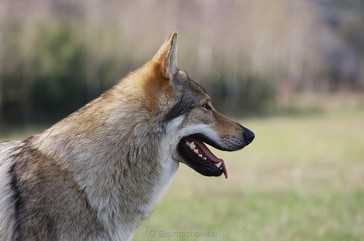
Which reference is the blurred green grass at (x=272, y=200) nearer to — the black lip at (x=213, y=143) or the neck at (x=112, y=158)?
the black lip at (x=213, y=143)

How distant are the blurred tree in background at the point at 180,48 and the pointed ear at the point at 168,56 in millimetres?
29198

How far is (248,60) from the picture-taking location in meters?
49.9

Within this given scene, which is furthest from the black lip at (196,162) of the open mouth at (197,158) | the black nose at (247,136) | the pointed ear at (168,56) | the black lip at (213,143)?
the pointed ear at (168,56)

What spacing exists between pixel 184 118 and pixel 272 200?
6424 millimetres

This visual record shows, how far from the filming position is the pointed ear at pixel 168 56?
448 cm

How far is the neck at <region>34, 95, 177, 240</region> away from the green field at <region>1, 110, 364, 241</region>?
2435mm

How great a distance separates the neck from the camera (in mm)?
4305

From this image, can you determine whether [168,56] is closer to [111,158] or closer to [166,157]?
[166,157]

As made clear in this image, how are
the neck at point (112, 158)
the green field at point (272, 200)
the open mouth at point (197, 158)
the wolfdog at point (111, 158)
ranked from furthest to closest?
1. the green field at point (272, 200)
2. the open mouth at point (197, 158)
3. the neck at point (112, 158)
4. the wolfdog at point (111, 158)

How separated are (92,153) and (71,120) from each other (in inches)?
12.1

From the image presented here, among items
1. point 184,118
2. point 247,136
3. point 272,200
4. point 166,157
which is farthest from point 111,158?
point 272,200

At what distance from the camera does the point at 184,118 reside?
4625mm

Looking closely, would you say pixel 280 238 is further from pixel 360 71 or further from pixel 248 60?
pixel 360 71

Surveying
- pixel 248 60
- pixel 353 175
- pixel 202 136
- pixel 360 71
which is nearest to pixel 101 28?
pixel 248 60
